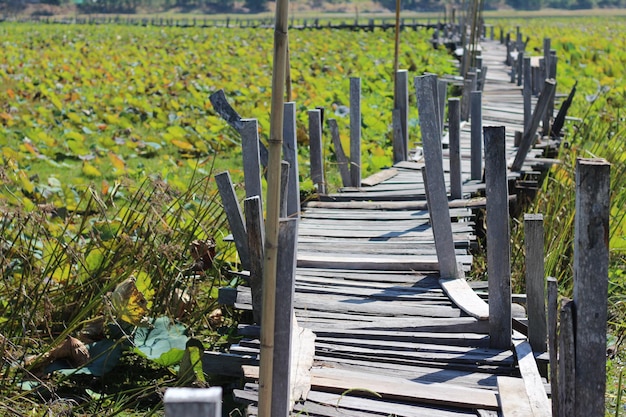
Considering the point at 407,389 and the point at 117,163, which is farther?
the point at 117,163

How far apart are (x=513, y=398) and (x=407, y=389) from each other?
1.21ft

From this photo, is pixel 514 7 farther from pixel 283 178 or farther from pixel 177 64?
pixel 283 178

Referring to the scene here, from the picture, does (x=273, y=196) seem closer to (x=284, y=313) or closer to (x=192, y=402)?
(x=284, y=313)

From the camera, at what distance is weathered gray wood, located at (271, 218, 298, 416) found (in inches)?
91.5

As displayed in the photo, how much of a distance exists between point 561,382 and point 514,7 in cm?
9401

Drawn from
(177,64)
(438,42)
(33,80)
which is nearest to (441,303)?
(33,80)

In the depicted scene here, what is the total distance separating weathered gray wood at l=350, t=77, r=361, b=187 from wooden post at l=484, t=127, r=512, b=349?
2.98 metres

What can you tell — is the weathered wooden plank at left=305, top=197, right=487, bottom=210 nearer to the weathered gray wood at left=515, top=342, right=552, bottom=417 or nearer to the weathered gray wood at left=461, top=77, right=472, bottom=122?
the weathered gray wood at left=515, top=342, right=552, bottom=417

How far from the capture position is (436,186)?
4.11m

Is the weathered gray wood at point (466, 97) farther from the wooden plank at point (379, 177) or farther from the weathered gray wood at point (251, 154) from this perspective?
the weathered gray wood at point (251, 154)

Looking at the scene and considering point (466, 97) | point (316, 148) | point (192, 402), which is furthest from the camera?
point (466, 97)

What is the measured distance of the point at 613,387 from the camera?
13.0ft

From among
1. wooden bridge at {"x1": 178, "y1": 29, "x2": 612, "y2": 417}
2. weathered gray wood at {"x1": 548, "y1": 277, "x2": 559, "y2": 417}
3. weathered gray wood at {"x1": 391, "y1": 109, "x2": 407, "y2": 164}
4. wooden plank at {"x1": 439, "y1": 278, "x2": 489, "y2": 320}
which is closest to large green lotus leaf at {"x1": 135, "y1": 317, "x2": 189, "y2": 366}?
wooden bridge at {"x1": 178, "y1": 29, "x2": 612, "y2": 417}

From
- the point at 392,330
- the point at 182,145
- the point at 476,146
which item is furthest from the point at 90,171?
the point at 392,330
